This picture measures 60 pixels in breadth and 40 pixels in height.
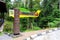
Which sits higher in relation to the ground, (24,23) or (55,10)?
(55,10)

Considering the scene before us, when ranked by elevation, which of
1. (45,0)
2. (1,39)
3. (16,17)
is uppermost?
(45,0)

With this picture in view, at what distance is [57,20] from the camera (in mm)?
18484

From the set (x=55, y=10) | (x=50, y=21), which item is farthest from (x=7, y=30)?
(x=55, y=10)

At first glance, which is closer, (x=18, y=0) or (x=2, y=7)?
(x=2, y=7)

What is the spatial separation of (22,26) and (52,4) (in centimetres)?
518

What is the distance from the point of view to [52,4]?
20.1m

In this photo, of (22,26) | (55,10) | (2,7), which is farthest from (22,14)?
(55,10)

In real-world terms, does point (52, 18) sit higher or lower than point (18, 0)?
lower

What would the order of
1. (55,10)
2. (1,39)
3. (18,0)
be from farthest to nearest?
1. (18,0)
2. (55,10)
3. (1,39)

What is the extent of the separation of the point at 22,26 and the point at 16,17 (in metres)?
4.61

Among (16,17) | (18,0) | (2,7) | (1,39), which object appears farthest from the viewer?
(18,0)

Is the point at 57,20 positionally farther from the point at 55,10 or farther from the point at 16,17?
the point at 16,17

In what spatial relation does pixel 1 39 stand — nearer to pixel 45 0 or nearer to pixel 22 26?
pixel 22 26

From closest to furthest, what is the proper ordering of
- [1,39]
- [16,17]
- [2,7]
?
[1,39] < [16,17] < [2,7]
